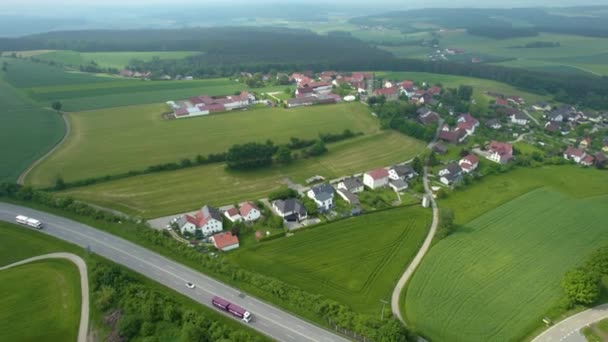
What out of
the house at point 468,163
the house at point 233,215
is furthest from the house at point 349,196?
the house at point 468,163

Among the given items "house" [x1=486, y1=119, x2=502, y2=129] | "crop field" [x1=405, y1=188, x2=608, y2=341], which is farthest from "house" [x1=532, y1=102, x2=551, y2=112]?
"crop field" [x1=405, y1=188, x2=608, y2=341]

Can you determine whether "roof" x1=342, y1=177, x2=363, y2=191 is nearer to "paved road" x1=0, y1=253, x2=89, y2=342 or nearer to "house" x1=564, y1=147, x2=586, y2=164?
"paved road" x1=0, y1=253, x2=89, y2=342

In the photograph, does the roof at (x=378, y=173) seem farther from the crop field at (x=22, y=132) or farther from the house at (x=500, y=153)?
the crop field at (x=22, y=132)

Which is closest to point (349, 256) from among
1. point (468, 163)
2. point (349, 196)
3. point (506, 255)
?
point (349, 196)

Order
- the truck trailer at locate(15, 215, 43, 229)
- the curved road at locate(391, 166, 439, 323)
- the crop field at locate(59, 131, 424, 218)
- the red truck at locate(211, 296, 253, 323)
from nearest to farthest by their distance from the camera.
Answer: the red truck at locate(211, 296, 253, 323) → the curved road at locate(391, 166, 439, 323) → the truck trailer at locate(15, 215, 43, 229) → the crop field at locate(59, 131, 424, 218)

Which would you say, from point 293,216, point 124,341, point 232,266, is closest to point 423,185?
point 293,216

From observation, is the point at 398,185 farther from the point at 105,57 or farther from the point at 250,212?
the point at 105,57

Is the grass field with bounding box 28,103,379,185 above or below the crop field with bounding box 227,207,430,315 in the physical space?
above
